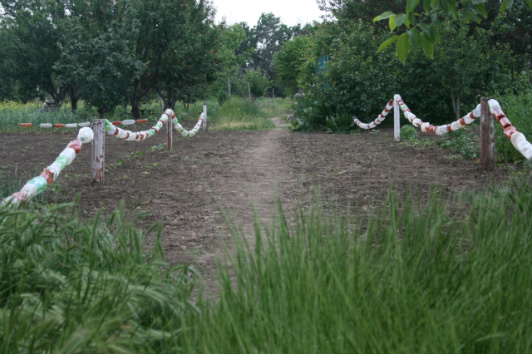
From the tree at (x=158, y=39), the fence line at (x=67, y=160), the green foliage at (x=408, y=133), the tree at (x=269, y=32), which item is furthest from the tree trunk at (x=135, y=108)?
the tree at (x=269, y=32)

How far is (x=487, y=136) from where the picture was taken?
738cm

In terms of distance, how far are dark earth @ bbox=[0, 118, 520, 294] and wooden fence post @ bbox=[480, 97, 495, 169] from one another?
0.18 meters

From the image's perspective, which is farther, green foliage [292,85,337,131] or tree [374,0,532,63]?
green foliage [292,85,337,131]

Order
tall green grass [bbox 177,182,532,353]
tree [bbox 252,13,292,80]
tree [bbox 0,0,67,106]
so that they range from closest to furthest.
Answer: tall green grass [bbox 177,182,532,353]
tree [bbox 0,0,67,106]
tree [bbox 252,13,292,80]

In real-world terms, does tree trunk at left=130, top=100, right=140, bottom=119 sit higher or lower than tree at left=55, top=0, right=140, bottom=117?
lower

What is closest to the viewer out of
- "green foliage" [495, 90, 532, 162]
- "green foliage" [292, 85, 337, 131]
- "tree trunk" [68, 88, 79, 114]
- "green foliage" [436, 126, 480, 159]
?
"green foliage" [495, 90, 532, 162]

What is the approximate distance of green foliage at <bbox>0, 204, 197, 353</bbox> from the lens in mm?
1963

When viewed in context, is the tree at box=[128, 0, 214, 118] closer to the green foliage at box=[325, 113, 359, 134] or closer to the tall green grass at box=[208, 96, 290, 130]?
the tall green grass at box=[208, 96, 290, 130]

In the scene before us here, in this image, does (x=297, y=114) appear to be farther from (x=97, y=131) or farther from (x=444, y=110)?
(x=97, y=131)

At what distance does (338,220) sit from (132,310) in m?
1.00

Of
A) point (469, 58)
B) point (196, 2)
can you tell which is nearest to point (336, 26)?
point (196, 2)

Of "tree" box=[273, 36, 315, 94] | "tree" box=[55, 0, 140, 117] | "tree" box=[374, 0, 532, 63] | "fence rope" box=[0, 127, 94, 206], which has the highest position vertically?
"tree" box=[273, 36, 315, 94]

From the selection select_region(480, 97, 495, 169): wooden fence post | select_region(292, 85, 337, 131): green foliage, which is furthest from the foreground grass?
select_region(292, 85, 337, 131): green foliage

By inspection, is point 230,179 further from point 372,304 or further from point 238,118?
point 238,118
